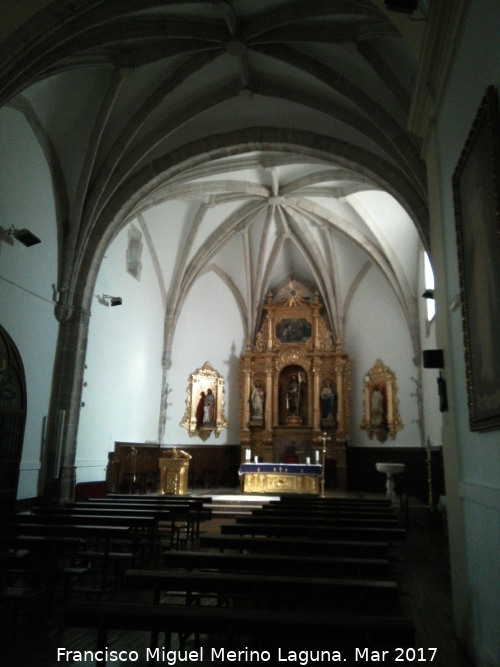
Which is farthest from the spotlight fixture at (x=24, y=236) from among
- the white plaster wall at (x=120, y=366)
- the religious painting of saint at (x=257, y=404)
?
the religious painting of saint at (x=257, y=404)

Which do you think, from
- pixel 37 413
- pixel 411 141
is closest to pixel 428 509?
pixel 411 141

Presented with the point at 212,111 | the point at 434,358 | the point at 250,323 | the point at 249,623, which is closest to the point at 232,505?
the point at 250,323

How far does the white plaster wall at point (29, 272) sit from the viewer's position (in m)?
10.5

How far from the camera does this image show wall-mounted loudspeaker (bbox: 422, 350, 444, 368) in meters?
5.97

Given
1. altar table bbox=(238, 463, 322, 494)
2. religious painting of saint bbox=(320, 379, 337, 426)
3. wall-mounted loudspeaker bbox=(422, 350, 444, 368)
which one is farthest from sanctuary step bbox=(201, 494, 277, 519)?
wall-mounted loudspeaker bbox=(422, 350, 444, 368)

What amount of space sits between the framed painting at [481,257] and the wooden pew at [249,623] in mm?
1601

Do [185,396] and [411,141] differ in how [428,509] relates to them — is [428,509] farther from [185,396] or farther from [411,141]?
[185,396]

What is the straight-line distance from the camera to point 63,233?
12.9m

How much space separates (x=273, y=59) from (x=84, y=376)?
8818 mm

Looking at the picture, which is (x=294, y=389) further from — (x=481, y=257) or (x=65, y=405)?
(x=481, y=257)

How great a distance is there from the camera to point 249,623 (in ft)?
10.0

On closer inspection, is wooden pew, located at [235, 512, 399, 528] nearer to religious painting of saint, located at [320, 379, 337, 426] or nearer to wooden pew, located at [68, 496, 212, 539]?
wooden pew, located at [68, 496, 212, 539]

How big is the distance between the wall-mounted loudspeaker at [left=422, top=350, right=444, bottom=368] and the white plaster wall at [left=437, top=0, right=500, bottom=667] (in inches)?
22.0

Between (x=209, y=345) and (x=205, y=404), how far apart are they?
2.44 metres
